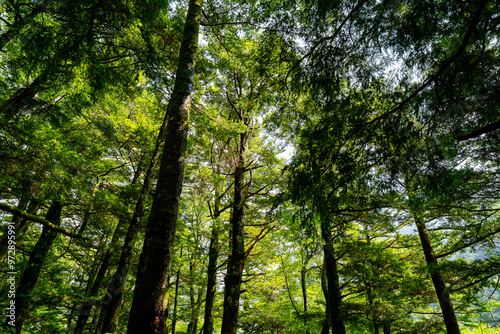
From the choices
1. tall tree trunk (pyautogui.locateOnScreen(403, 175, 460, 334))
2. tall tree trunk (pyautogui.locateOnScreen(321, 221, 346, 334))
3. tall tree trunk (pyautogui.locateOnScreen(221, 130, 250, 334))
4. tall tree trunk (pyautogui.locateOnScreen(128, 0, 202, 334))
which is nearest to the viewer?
tall tree trunk (pyautogui.locateOnScreen(128, 0, 202, 334))

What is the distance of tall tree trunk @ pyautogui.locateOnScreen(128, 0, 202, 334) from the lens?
6.28 feet

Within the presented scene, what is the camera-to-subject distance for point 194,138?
8391mm

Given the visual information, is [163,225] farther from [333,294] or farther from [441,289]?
[441,289]

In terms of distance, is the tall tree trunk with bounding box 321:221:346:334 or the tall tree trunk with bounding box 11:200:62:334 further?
the tall tree trunk with bounding box 321:221:346:334

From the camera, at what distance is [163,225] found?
7.66 ft

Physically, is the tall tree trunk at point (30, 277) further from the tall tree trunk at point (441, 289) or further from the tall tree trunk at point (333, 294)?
the tall tree trunk at point (441, 289)

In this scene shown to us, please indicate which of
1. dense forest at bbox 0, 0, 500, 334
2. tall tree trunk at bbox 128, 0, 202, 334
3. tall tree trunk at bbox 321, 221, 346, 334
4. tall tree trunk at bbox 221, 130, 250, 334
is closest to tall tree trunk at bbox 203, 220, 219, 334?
dense forest at bbox 0, 0, 500, 334

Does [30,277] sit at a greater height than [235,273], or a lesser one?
lesser

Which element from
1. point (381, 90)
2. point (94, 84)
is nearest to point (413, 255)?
point (381, 90)

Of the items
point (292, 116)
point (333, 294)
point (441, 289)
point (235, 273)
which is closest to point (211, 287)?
point (235, 273)

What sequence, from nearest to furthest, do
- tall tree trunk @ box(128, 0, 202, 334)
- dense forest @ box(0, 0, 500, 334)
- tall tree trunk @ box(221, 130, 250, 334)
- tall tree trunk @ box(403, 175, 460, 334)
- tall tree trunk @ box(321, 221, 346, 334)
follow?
tall tree trunk @ box(128, 0, 202, 334) < dense forest @ box(0, 0, 500, 334) < tall tree trunk @ box(221, 130, 250, 334) < tall tree trunk @ box(403, 175, 460, 334) < tall tree trunk @ box(321, 221, 346, 334)

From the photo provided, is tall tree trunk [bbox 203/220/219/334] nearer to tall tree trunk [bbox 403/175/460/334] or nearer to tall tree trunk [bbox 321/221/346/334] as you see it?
tall tree trunk [bbox 321/221/346/334]

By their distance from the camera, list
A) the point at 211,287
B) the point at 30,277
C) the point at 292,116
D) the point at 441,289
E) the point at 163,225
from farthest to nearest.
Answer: the point at 441,289 → the point at 211,287 → the point at 30,277 → the point at 292,116 → the point at 163,225

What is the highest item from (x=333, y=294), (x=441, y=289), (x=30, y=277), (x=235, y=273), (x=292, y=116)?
(x=292, y=116)
